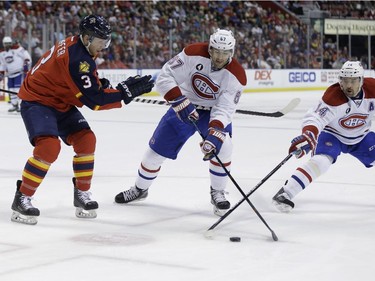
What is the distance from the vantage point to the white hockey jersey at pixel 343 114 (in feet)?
14.9

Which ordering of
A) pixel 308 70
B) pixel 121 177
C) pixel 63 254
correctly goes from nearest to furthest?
pixel 63 254 → pixel 121 177 → pixel 308 70

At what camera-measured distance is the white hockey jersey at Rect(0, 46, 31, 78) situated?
1230 cm

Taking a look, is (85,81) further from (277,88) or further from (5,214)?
(277,88)

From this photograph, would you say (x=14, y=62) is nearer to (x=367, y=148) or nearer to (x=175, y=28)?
(x=175, y=28)

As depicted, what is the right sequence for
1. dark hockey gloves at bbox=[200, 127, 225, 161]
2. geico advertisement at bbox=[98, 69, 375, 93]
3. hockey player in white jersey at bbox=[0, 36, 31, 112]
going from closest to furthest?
dark hockey gloves at bbox=[200, 127, 225, 161] → hockey player in white jersey at bbox=[0, 36, 31, 112] → geico advertisement at bbox=[98, 69, 375, 93]

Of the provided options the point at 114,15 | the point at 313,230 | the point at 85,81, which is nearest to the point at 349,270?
the point at 313,230

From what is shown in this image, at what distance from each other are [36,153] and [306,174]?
1.49 metres

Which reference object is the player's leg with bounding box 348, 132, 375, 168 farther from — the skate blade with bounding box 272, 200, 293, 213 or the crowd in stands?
the crowd in stands

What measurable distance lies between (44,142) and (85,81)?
0.37 metres

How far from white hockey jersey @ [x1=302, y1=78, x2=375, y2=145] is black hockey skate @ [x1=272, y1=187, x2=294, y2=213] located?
398 millimetres

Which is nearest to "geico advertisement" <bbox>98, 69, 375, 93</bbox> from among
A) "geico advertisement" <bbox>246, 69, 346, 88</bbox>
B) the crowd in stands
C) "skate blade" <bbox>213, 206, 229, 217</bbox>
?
"geico advertisement" <bbox>246, 69, 346, 88</bbox>

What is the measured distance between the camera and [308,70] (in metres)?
20.2

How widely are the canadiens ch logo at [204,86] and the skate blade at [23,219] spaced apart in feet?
3.76

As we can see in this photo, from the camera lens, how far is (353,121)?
15.2ft
